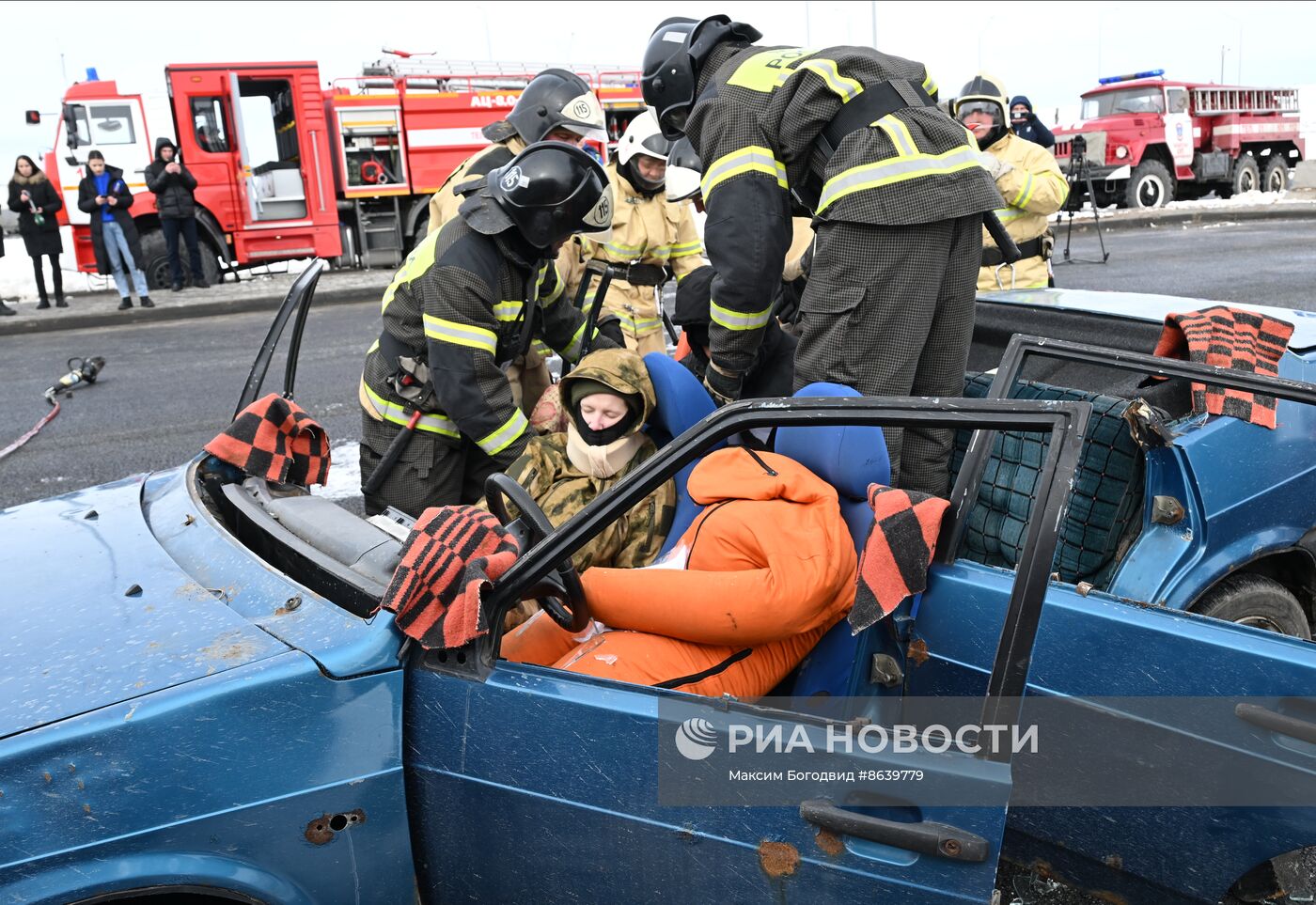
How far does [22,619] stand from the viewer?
1.98m

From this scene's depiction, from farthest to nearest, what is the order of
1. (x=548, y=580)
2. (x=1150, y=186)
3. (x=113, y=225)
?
(x=1150, y=186) → (x=113, y=225) → (x=548, y=580)

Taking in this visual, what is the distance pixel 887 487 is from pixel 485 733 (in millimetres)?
858

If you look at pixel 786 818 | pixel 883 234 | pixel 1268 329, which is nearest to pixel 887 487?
pixel 786 818

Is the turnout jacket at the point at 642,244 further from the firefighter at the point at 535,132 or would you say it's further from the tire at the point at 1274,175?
the tire at the point at 1274,175

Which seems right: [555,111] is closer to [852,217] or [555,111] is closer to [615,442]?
[852,217]

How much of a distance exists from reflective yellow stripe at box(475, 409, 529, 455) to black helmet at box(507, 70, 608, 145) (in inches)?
68.2

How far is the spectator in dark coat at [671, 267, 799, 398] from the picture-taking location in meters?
Result: 3.30

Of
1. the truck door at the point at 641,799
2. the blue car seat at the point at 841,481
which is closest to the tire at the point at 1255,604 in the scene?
the blue car seat at the point at 841,481

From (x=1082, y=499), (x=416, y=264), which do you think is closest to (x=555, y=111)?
(x=416, y=264)

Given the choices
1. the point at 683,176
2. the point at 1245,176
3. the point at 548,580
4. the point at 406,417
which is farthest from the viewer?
the point at 1245,176

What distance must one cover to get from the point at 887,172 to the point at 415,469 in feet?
5.74

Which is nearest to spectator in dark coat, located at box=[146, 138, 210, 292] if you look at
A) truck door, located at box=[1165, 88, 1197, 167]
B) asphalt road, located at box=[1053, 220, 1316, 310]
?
asphalt road, located at box=[1053, 220, 1316, 310]

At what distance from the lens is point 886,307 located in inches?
115

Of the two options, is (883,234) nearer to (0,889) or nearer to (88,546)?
(88,546)
